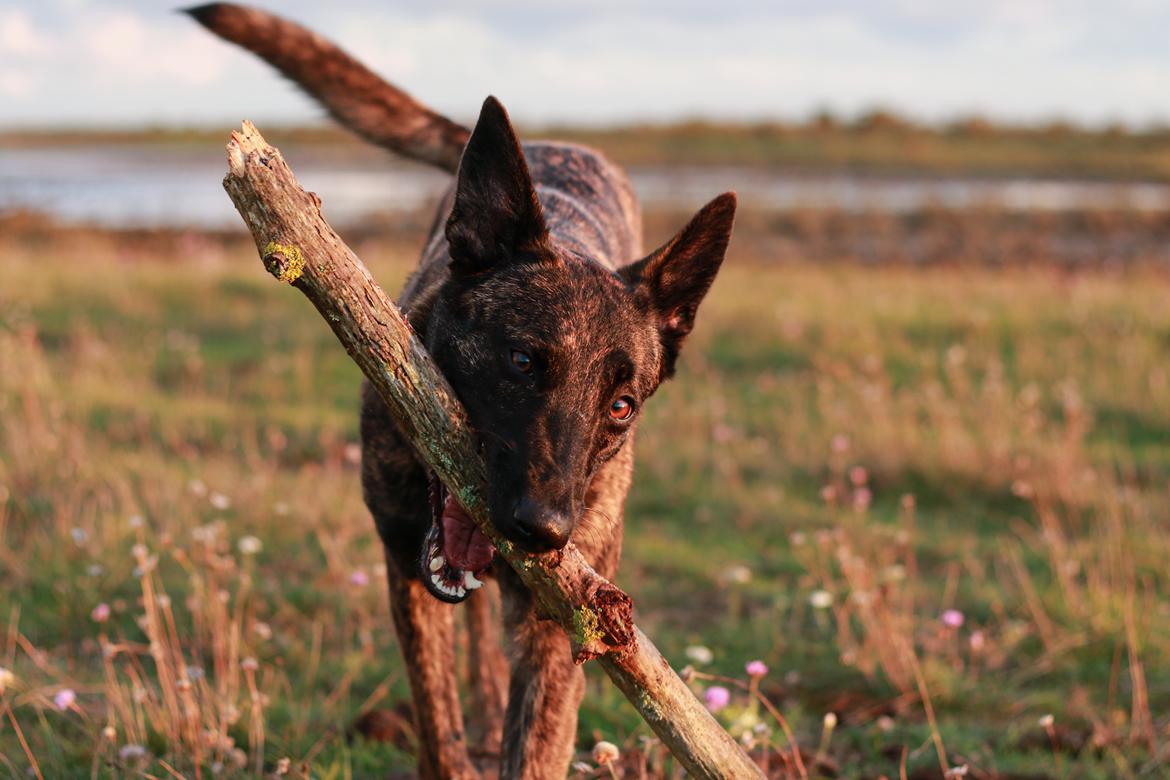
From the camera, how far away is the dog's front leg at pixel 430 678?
355 centimetres

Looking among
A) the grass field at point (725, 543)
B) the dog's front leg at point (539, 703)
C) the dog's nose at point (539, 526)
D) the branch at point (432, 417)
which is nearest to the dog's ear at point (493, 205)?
the branch at point (432, 417)

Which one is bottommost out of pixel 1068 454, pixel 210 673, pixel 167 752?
pixel 210 673

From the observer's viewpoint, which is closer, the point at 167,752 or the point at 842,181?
the point at 167,752

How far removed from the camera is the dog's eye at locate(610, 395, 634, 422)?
293cm

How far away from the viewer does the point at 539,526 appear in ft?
7.89

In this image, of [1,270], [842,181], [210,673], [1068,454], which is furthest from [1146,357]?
[842,181]

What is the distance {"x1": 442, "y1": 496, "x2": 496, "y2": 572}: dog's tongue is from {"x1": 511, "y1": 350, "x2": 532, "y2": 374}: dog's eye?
389 mm

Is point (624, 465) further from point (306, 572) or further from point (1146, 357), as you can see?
point (1146, 357)

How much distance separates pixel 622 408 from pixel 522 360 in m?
0.34

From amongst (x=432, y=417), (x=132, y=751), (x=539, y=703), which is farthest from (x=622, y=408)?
(x=132, y=751)

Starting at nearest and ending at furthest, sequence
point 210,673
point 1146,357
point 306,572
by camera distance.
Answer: point 210,673, point 306,572, point 1146,357

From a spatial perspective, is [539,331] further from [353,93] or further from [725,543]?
[725,543]

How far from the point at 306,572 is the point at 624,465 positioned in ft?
8.88

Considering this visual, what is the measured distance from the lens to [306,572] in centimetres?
567
